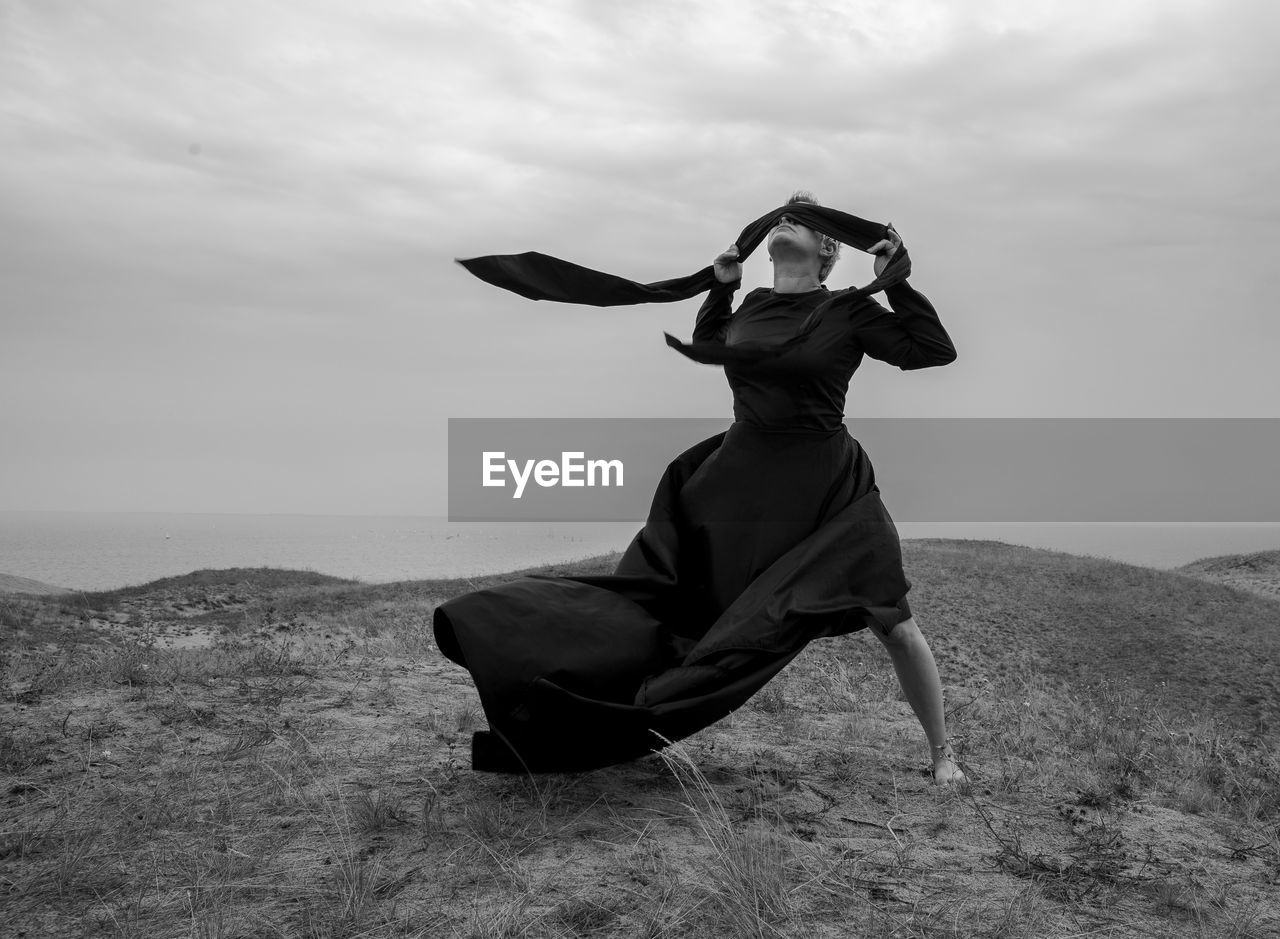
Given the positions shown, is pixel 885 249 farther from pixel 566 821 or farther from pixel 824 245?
pixel 566 821

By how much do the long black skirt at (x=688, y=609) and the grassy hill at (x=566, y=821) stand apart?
35cm

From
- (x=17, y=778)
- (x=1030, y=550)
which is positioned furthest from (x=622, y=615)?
(x=1030, y=550)

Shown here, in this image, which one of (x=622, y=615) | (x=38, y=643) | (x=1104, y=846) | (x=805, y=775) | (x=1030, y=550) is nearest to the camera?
(x=1104, y=846)

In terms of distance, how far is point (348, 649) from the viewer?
860 centimetres

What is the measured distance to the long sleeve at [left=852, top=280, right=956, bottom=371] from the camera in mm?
4609

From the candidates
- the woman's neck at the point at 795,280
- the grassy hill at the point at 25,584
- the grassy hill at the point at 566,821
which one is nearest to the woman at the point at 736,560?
the woman's neck at the point at 795,280

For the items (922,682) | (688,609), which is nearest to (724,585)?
(688,609)

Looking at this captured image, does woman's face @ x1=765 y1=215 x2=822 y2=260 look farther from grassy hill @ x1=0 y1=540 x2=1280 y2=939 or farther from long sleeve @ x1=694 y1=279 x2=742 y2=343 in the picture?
grassy hill @ x1=0 y1=540 x2=1280 y2=939

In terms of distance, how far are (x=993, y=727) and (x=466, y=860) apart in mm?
5027

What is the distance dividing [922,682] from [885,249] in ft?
6.83

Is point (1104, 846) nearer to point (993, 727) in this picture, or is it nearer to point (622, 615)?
point (622, 615)

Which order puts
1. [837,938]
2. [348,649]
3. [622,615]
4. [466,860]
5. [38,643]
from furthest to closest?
[38,643], [348,649], [622,615], [466,860], [837,938]

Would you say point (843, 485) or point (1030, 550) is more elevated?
point (843, 485)

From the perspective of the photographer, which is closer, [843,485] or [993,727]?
[843,485]
